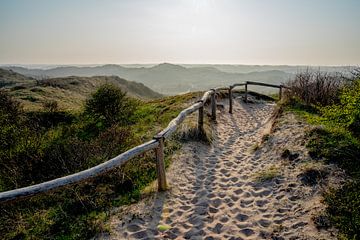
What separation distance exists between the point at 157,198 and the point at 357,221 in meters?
3.10

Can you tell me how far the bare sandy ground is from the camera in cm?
406

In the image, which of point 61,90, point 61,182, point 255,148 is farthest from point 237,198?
point 61,90

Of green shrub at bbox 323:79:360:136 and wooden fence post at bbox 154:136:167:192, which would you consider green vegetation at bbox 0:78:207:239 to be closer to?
wooden fence post at bbox 154:136:167:192

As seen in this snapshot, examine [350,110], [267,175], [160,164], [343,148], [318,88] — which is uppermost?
[318,88]

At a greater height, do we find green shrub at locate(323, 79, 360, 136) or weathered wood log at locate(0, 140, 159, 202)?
green shrub at locate(323, 79, 360, 136)

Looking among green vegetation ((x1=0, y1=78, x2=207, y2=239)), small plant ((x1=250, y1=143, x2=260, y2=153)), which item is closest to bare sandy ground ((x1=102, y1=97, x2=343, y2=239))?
small plant ((x1=250, y1=143, x2=260, y2=153))

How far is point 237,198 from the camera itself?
506 centimetres

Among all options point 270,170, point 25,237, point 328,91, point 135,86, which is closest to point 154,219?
point 25,237

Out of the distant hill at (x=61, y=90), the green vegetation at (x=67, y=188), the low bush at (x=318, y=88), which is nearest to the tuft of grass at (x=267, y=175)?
the green vegetation at (x=67, y=188)

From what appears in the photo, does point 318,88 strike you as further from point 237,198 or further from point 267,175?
point 237,198

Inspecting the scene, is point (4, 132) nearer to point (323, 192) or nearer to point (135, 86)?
point (323, 192)

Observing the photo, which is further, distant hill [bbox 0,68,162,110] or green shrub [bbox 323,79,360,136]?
distant hill [bbox 0,68,162,110]

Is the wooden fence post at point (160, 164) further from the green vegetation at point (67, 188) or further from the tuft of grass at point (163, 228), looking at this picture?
the tuft of grass at point (163, 228)

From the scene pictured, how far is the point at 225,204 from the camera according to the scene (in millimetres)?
4867
